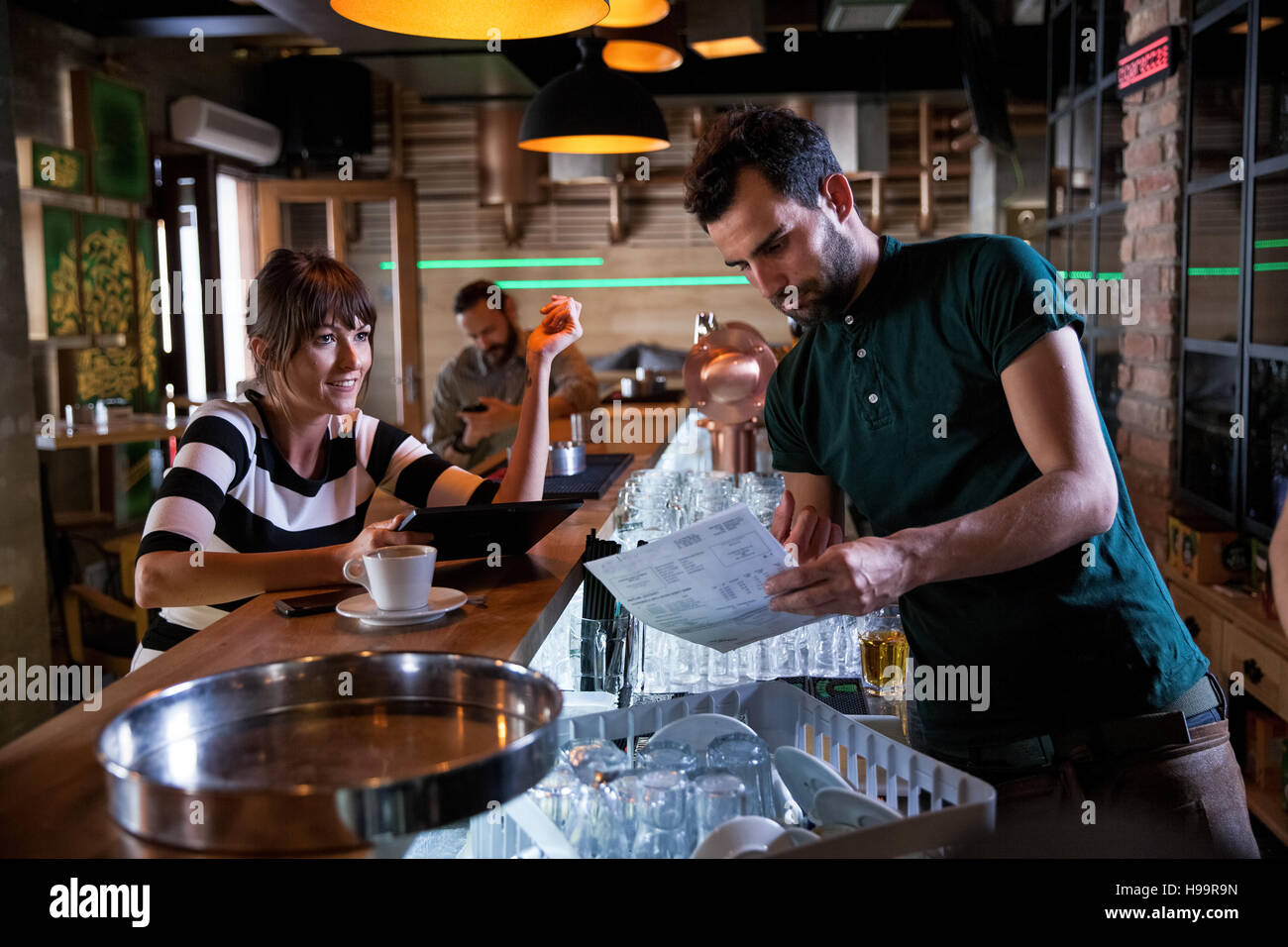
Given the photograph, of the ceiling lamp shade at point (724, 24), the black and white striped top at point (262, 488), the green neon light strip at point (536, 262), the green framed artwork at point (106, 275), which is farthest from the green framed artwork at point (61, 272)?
the black and white striped top at point (262, 488)

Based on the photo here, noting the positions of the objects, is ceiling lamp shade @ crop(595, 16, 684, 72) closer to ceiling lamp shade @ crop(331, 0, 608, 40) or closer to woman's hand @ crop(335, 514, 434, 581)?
ceiling lamp shade @ crop(331, 0, 608, 40)

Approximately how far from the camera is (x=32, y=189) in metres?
6.33

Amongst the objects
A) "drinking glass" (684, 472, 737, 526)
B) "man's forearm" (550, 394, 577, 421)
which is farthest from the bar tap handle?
"man's forearm" (550, 394, 577, 421)

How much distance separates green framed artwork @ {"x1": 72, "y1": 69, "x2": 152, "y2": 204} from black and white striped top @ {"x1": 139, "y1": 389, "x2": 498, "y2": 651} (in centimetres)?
534

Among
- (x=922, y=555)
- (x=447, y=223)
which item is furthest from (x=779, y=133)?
(x=447, y=223)

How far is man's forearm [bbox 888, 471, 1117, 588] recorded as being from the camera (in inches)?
55.7

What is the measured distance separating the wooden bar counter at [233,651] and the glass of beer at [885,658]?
1.78 ft

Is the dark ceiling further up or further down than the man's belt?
further up

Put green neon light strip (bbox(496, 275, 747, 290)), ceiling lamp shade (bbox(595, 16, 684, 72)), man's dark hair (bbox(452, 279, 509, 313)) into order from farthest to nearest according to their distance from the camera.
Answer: green neon light strip (bbox(496, 275, 747, 290)) → man's dark hair (bbox(452, 279, 509, 313)) → ceiling lamp shade (bbox(595, 16, 684, 72))

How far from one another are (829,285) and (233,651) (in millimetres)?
1010

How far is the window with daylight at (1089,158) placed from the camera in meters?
4.93

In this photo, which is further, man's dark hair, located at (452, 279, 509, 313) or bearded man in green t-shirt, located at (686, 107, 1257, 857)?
man's dark hair, located at (452, 279, 509, 313)

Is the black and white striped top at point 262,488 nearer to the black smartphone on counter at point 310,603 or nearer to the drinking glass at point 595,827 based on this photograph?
the black smartphone on counter at point 310,603

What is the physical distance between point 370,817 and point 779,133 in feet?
3.97
